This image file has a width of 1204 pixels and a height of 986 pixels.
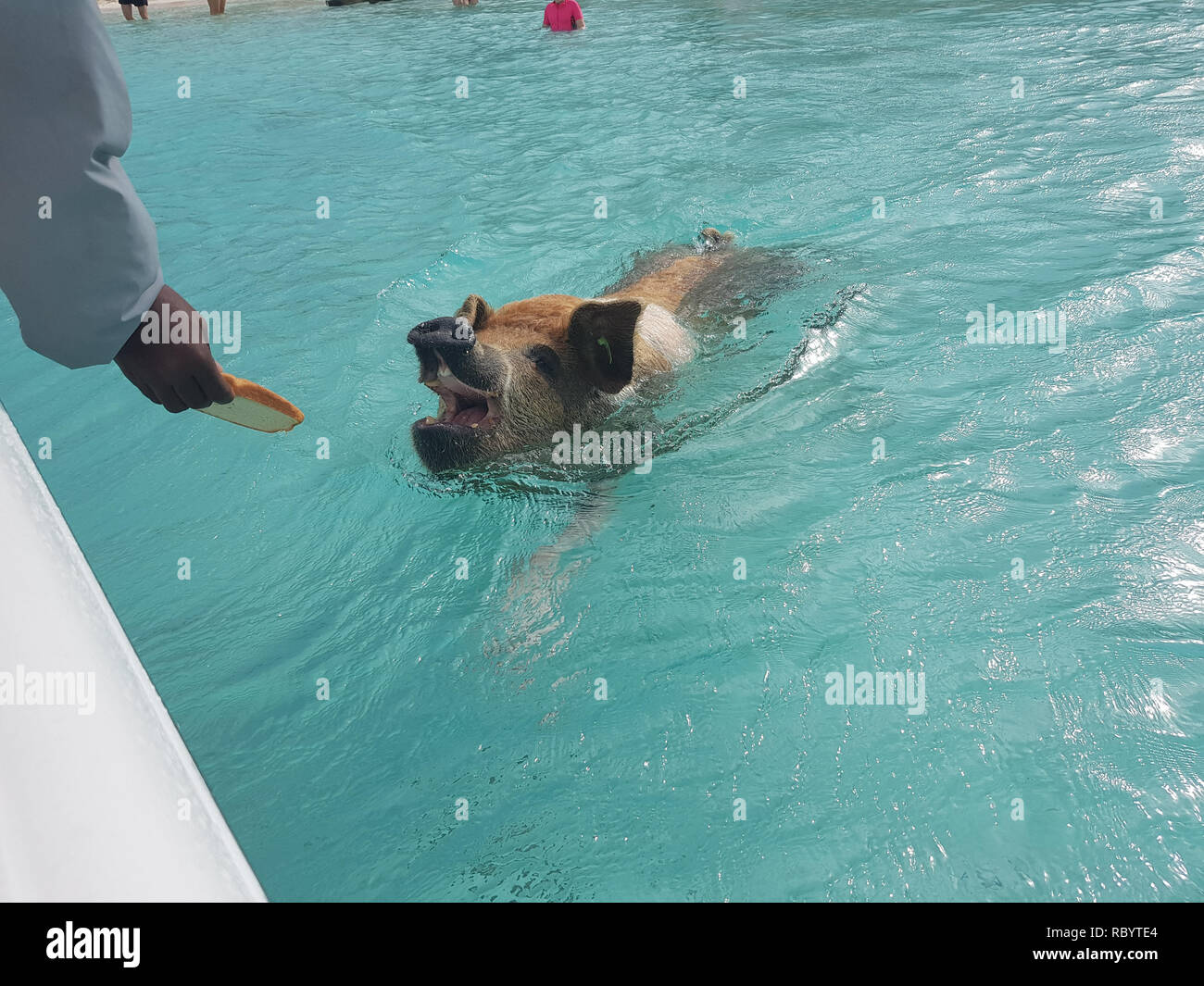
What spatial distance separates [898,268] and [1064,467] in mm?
2946

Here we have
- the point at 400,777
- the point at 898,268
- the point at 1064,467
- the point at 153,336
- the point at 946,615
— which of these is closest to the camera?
the point at 153,336

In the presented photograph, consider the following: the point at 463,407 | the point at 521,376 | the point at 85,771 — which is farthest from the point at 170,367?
the point at 521,376

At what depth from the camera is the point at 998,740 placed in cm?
321

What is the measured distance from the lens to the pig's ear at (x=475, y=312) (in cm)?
478

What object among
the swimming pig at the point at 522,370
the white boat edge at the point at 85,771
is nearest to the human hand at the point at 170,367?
the white boat edge at the point at 85,771

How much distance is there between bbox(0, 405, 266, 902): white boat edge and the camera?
1.35m

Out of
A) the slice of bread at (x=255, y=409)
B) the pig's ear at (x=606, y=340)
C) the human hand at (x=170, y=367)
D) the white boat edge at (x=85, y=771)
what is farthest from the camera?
the pig's ear at (x=606, y=340)

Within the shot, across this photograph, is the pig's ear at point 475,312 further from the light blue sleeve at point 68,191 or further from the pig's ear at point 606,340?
the light blue sleeve at point 68,191

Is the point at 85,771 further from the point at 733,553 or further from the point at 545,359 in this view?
the point at 545,359

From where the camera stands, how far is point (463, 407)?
183 inches

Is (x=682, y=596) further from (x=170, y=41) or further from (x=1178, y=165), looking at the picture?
(x=170, y=41)

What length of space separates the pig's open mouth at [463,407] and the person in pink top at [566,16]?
1609 cm

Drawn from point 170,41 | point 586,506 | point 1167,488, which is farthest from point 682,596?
point 170,41

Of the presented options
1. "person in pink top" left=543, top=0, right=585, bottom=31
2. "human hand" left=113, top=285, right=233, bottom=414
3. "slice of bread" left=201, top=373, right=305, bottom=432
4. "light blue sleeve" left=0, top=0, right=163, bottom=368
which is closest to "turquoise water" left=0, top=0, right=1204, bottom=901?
"slice of bread" left=201, top=373, right=305, bottom=432
